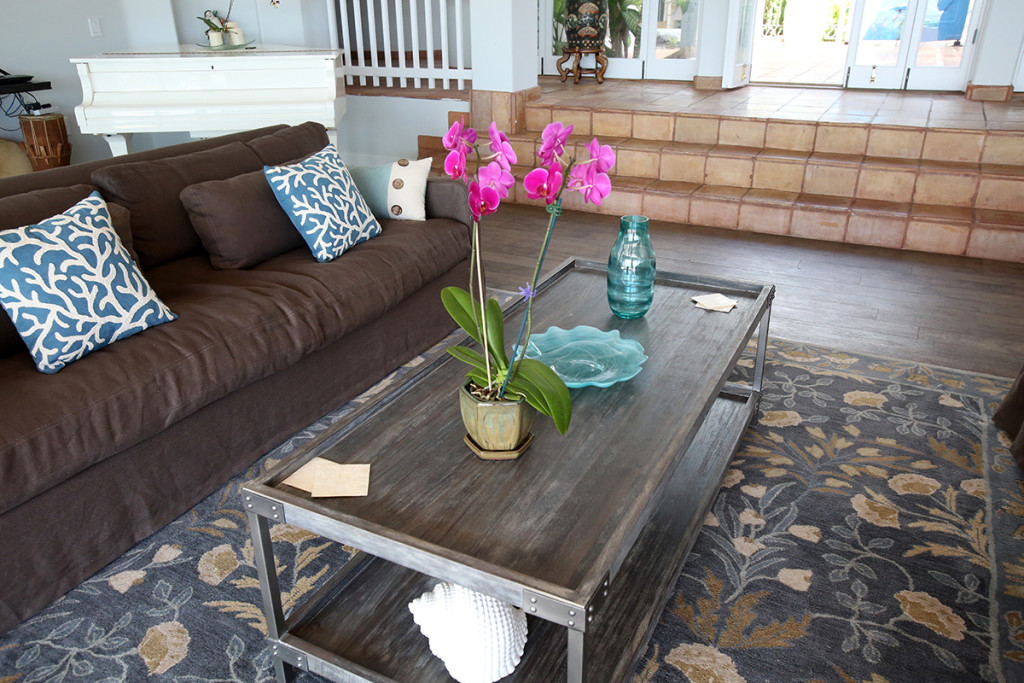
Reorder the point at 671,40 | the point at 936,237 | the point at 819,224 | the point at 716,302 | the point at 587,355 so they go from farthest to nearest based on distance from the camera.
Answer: the point at 671,40 < the point at 819,224 < the point at 936,237 < the point at 716,302 < the point at 587,355

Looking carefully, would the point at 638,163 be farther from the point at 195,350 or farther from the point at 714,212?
the point at 195,350

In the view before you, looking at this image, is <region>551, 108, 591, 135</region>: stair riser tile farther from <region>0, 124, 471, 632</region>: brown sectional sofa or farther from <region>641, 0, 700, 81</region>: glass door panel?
<region>0, 124, 471, 632</region>: brown sectional sofa

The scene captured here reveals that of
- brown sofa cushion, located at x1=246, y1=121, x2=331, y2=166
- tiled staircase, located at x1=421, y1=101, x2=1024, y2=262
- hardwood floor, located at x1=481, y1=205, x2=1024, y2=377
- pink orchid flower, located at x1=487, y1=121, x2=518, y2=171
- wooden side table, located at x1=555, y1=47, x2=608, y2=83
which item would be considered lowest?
hardwood floor, located at x1=481, y1=205, x2=1024, y2=377

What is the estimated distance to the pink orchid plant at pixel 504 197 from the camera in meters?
1.29

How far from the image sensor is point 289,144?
299 centimetres

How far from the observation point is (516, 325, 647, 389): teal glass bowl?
1.78 m

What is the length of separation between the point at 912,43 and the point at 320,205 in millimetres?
4871

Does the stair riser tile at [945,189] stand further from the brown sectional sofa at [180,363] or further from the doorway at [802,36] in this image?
the doorway at [802,36]

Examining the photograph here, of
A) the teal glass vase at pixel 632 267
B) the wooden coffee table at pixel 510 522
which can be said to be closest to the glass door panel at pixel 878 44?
the teal glass vase at pixel 632 267

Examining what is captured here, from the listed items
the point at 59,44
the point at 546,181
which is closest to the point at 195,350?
the point at 546,181

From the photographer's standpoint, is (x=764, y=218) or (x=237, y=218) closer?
(x=237, y=218)

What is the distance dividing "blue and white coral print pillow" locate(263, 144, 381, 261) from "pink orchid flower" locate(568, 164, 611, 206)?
4.60ft

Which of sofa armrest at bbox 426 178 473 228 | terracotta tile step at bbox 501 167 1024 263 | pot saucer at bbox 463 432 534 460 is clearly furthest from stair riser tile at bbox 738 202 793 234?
pot saucer at bbox 463 432 534 460

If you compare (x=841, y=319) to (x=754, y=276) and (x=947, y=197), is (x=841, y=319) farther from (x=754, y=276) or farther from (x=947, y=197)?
(x=947, y=197)
